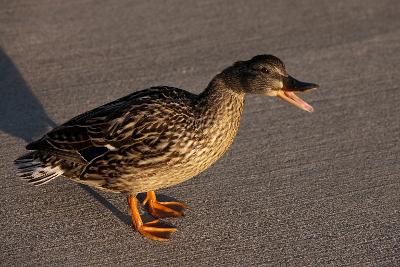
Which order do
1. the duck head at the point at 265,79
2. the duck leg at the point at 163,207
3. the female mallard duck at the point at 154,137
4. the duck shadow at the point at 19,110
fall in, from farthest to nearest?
1. the duck shadow at the point at 19,110
2. the duck leg at the point at 163,207
3. the duck head at the point at 265,79
4. the female mallard duck at the point at 154,137

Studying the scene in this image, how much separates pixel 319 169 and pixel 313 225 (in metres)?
0.63

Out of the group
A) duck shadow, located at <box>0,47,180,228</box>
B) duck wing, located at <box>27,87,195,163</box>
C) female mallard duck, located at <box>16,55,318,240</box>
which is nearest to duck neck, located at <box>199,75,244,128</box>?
female mallard duck, located at <box>16,55,318,240</box>

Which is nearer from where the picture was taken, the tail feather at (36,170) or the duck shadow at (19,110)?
the tail feather at (36,170)

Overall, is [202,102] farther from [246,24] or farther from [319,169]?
[246,24]

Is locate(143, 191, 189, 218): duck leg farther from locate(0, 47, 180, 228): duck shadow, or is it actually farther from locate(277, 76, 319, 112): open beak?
locate(277, 76, 319, 112): open beak

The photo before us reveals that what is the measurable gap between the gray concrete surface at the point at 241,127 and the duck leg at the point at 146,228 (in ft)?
0.18

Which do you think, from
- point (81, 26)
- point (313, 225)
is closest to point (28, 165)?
point (313, 225)

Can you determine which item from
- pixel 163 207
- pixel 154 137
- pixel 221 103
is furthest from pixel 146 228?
pixel 221 103

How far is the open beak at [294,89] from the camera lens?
393 cm

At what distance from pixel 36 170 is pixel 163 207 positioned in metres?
0.81

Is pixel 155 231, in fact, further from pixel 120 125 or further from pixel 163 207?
pixel 120 125

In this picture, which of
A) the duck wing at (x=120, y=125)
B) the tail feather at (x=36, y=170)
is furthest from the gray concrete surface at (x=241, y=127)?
the duck wing at (x=120, y=125)

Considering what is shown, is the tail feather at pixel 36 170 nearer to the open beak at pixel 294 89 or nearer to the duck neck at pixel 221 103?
the duck neck at pixel 221 103

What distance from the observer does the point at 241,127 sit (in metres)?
5.16
